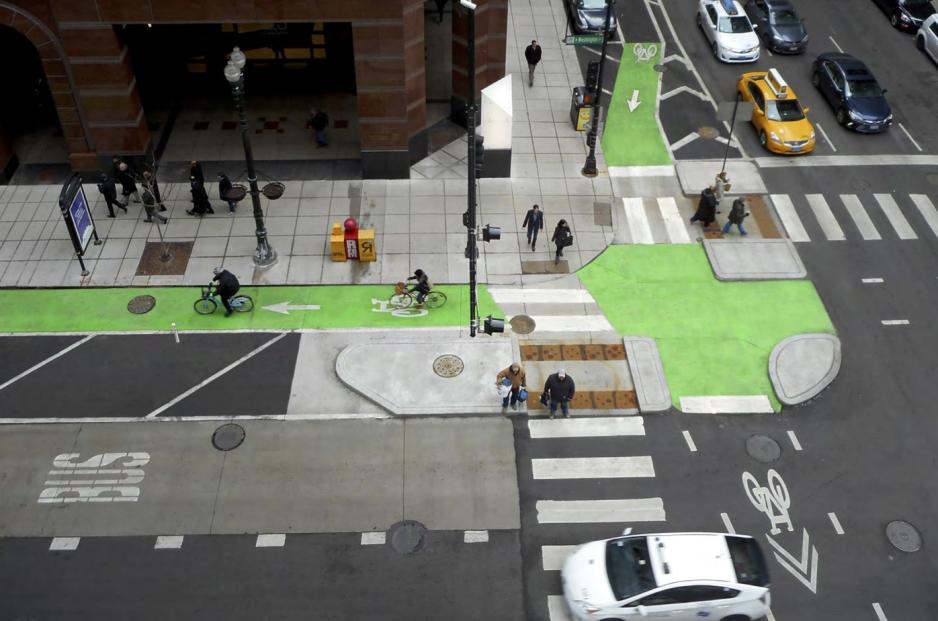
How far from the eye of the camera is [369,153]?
89.7ft

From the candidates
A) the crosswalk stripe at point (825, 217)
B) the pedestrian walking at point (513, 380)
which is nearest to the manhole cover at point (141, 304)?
the pedestrian walking at point (513, 380)

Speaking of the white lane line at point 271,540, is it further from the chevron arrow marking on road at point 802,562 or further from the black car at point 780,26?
the black car at point 780,26

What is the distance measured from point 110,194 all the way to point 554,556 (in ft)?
56.5

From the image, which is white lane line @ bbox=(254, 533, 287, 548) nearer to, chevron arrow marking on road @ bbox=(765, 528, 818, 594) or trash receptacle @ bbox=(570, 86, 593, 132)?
chevron arrow marking on road @ bbox=(765, 528, 818, 594)

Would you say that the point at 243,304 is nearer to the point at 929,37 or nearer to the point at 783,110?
the point at 783,110

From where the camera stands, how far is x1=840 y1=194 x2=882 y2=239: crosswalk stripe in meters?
26.1

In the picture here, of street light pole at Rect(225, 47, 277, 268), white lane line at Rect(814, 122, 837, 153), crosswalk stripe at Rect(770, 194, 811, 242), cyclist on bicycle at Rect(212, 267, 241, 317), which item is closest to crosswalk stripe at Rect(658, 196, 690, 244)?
crosswalk stripe at Rect(770, 194, 811, 242)

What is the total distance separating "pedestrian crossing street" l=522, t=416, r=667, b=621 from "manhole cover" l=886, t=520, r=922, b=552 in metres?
Result: 4.81

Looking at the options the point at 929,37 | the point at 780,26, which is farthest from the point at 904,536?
the point at 929,37

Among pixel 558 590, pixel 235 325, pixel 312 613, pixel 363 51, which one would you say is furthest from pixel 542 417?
pixel 363 51

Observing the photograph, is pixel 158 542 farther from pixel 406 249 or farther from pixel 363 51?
pixel 363 51

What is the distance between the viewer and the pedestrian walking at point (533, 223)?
24.3m

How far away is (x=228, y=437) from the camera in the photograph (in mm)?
19781

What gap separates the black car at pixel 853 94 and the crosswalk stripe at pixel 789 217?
5.46 m
